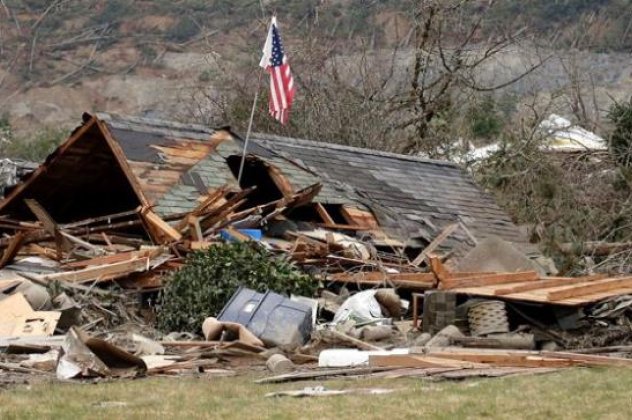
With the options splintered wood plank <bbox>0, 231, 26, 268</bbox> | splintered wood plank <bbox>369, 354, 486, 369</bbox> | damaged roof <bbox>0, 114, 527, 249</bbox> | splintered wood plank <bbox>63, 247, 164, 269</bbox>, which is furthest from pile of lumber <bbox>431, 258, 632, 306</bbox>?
splintered wood plank <bbox>0, 231, 26, 268</bbox>

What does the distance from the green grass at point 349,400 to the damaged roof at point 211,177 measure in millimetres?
7286

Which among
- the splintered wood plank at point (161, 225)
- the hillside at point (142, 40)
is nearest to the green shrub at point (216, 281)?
the splintered wood plank at point (161, 225)

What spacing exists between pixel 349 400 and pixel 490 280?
19.2ft

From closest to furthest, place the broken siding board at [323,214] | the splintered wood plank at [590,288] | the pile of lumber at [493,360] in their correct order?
the pile of lumber at [493,360] < the splintered wood plank at [590,288] < the broken siding board at [323,214]

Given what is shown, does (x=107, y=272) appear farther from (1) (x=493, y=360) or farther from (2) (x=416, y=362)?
(1) (x=493, y=360)

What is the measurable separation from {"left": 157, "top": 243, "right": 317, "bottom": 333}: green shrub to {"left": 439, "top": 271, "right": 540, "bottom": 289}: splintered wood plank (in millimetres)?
1811

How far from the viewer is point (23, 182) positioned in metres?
20.1

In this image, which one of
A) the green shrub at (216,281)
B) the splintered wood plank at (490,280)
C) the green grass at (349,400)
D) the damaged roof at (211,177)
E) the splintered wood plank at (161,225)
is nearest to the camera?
the green grass at (349,400)

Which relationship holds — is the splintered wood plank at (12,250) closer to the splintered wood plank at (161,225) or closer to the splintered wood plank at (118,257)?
the splintered wood plank at (118,257)

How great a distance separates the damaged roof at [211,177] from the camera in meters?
18.7

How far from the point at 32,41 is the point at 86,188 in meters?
57.5

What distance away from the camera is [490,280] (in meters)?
15.1

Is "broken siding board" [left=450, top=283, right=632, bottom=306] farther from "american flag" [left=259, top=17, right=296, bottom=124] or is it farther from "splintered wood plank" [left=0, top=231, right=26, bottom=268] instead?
"american flag" [left=259, top=17, right=296, bottom=124]

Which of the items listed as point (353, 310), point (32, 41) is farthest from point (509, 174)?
point (32, 41)
